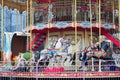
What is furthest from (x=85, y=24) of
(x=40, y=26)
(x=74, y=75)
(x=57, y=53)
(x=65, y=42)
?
(x=74, y=75)

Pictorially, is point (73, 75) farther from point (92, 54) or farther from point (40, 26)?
point (40, 26)

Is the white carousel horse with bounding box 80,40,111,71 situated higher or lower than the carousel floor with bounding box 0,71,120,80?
higher

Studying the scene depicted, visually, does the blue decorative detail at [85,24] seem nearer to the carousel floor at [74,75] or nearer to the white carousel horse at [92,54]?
the white carousel horse at [92,54]

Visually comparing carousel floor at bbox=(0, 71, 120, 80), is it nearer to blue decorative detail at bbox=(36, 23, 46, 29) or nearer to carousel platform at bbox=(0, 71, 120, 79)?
carousel platform at bbox=(0, 71, 120, 79)

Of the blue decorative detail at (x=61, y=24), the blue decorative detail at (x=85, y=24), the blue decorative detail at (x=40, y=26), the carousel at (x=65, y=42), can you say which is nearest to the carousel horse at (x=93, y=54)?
the carousel at (x=65, y=42)

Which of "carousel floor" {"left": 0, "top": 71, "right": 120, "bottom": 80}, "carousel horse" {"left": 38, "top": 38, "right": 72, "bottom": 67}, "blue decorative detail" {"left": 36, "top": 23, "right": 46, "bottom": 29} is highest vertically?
"blue decorative detail" {"left": 36, "top": 23, "right": 46, "bottom": 29}

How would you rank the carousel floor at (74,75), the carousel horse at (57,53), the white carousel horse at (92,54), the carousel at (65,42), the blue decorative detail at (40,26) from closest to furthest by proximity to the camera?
the carousel floor at (74,75) → the carousel at (65,42) → the white carousel horse at (92,54) → the carousel horse at (57,53) → the blue decorative detail at (40,26)

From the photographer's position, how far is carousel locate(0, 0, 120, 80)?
20.2 m

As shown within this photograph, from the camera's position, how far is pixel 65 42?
74.5 feet

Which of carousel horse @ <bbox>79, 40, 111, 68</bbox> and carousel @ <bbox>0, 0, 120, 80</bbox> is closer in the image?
carousel @ <bbox>0, 0, 120, 80</bbox>

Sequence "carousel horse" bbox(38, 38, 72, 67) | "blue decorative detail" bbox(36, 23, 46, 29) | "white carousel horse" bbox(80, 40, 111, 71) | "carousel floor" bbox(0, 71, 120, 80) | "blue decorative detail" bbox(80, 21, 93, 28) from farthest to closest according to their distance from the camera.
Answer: "blue decorative detail" bbox(36, 23, 46, 29)
"blue decorative detail" bbox(80, 21, 93, 28)
"carousel horse" bbox(38, 38, 72, 67)
"white carousel horse" bbox(80, 40, 111, 71)
"carousel floor" bbox(0, 71, 120, 80)

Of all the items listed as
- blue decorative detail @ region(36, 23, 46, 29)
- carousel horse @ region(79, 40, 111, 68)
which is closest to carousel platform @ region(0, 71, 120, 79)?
carousel horse @ region(79, 40, 111, 68)

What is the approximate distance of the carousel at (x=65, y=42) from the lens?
66.3ft

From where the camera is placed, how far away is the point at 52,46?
75.6 feet
